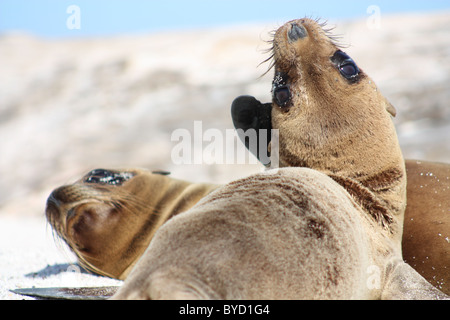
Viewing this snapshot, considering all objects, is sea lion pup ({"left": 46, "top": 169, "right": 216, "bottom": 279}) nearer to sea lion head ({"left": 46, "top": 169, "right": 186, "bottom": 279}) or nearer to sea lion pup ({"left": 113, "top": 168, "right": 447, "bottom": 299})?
sea lion head ({"left": 46, "top": 169, "right": 186, "bottom": 279})

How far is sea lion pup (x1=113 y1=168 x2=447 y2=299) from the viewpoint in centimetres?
167

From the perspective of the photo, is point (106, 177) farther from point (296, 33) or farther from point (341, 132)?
point (341, 132)

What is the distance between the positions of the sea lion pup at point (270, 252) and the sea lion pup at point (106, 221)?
198 centimetres

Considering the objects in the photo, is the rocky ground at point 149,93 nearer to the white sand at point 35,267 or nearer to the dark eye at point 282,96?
the white sand at point 35,267

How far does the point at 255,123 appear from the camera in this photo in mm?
3096

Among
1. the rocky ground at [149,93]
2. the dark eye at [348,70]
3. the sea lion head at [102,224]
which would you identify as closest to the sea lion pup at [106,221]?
the sea lion head at [102,224]

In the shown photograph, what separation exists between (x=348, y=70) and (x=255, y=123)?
638 mm

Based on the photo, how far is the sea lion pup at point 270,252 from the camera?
5.46 ft

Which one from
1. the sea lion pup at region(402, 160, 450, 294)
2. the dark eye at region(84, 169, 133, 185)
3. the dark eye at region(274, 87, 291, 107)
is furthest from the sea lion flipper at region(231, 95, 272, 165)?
the dark eye at region(84, 169, 133, 185)

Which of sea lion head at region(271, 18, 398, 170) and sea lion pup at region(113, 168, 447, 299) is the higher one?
sea lion head at region(271, 18, 398, 170)

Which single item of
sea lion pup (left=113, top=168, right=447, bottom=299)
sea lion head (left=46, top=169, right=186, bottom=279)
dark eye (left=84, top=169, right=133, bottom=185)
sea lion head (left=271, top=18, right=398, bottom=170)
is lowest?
sea lion head (left=46, top=169, right=186, bottom=279)

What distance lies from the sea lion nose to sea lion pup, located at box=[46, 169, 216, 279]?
1.67 metres

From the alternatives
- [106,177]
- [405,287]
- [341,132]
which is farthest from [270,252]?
[106,177]

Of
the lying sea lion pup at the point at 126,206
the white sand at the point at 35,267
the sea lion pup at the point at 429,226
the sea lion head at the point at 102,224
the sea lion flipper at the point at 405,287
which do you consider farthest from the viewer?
the sea lion head at the point at 102,224
